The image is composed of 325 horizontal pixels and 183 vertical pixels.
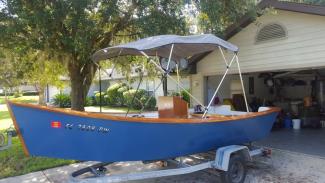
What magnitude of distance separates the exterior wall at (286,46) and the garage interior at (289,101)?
7.39 ft

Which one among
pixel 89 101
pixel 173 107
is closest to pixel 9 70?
pixel 173 107

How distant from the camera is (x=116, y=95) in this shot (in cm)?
2642

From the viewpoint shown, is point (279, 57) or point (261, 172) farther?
point (279, 57)

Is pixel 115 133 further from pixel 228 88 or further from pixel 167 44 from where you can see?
pixel 228 88

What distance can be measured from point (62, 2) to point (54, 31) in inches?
41.6

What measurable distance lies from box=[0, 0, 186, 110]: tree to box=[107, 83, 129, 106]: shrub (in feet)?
48.5

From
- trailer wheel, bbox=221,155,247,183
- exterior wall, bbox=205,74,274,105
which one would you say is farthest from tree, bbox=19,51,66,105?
trailer wheel, bbox=221,155,247,183

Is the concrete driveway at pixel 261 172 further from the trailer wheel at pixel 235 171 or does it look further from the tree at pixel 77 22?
the tree at pixel 77 22

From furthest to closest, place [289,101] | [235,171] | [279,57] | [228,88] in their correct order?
1. [289,101]
2. [228,88]
3. [279,57]
4. [235,171]

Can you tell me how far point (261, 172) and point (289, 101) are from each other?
8.61 m

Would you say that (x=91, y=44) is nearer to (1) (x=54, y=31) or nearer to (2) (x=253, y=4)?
(1) (x=54, y=31)

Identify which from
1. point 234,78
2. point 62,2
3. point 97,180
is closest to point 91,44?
point 62,2

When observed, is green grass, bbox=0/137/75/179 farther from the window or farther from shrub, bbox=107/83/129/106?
shrub, bbox=107/83/129/106

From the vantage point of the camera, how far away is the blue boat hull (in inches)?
197
